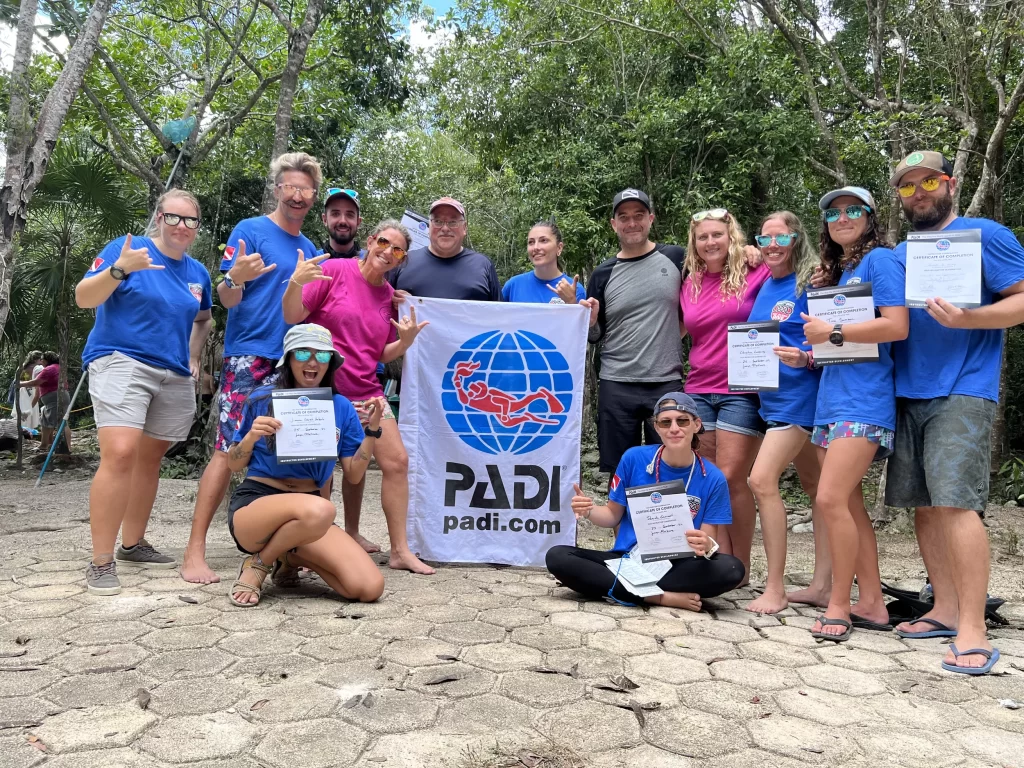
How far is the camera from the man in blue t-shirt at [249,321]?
397 centimetres

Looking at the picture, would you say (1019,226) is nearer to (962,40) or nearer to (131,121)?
(962,40)

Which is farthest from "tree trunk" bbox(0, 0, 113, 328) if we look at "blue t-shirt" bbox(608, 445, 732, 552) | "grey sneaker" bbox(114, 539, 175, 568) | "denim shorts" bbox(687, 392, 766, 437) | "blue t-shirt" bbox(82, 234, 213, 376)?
"denim shorts" bbox(687, 392, 766, 437)

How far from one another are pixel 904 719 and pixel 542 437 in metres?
2.56

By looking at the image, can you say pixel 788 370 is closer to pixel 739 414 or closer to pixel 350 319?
pixel 739 414

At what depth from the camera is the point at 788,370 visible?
12.6 ft

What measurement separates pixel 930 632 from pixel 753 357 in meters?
1.42

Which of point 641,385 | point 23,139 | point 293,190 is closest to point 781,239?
point 641,385

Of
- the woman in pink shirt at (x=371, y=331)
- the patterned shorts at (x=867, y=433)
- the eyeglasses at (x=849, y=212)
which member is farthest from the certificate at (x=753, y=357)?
the woman in pink shirt at (x=371, y=331)

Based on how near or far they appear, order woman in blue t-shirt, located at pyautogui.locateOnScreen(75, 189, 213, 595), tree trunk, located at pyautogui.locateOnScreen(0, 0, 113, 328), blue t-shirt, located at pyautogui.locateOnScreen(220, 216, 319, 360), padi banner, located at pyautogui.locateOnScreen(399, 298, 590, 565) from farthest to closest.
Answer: tree trunk, located at pyautogui.locateOnScreen(0, 0, 113, 328)
padi banner, located at pyautogui.locateOnScreen(399, 298, 590, 565)
blue t-shirt, located at pyautogui.locateOnScreen(220, 216, 319, 360)
woman in blue t-shirt, located at pyautogui.locateOnScreen(75, 189, 213, 595)

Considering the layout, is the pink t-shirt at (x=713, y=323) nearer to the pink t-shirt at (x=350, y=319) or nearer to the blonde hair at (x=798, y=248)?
the blonde hair at (x=798, y=248)

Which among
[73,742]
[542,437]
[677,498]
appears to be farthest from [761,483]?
[73,742]

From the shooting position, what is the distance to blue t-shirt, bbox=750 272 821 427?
3809mm

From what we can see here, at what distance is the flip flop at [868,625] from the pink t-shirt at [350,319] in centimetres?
260

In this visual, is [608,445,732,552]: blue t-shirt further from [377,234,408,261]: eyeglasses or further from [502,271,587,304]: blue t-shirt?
[377,234,408,261]: eyeglasses
